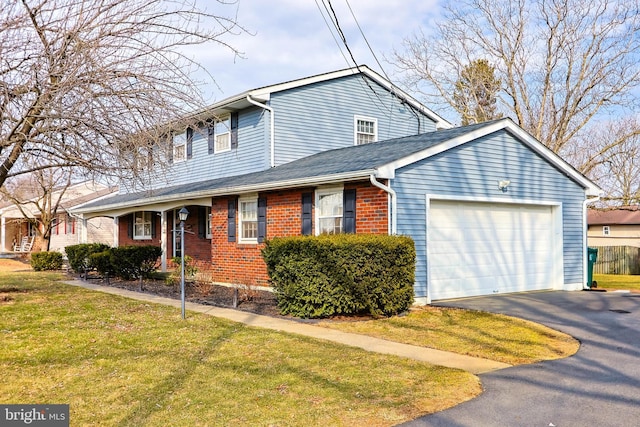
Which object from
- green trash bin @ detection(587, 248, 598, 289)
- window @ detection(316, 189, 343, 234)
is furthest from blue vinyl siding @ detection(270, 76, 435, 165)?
green trash bin @ detection(587, 248, 598, 289)

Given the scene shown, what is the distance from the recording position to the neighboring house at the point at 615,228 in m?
41.2

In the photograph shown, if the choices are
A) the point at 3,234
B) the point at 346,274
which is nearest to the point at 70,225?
the point at 3,234

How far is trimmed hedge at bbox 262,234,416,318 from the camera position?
31.8 feet

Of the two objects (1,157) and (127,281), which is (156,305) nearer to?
(1,157)

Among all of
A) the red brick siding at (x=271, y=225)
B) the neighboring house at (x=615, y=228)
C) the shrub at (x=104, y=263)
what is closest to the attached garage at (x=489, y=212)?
the red brick siding at (x=271, y=225)

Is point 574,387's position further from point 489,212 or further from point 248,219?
point 248,219

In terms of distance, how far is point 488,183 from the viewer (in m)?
12.9

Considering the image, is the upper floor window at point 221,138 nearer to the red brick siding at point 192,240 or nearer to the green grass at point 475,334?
the red brick siding at point 192,240

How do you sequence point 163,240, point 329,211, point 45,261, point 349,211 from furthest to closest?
point 45,261 < point 163,240 < point 329,211 < point 349,211

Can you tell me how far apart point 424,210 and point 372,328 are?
3.42 metres

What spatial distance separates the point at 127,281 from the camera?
56.6 ft

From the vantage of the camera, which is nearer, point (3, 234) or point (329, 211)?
point (329, 211)

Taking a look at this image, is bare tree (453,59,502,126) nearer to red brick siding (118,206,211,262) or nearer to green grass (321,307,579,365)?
red brick siding (118,206,211,262)

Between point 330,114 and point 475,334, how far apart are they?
1054 centimetres
